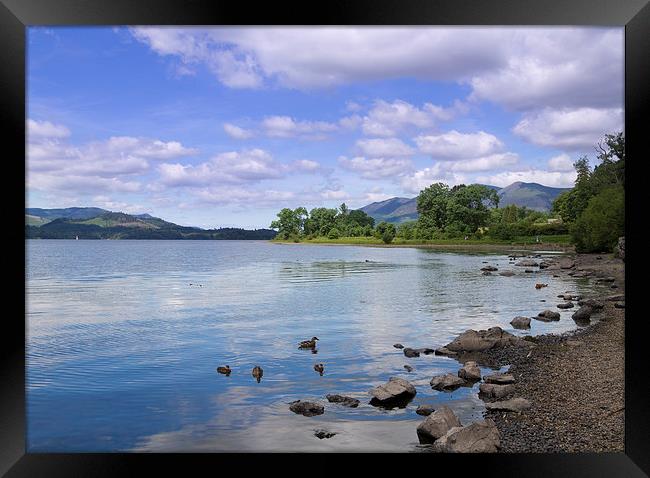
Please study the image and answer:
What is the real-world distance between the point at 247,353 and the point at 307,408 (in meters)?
4.51

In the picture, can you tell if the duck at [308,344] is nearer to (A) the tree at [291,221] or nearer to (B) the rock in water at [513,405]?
(B) the rock in water at [513,405]

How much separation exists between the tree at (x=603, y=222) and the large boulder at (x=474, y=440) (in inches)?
865

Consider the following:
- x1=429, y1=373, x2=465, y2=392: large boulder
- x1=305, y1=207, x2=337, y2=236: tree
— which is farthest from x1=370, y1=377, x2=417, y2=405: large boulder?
x1=305, y1=207, x2=337, y2=236: tree

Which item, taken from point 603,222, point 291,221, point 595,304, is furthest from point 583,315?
point 291,221

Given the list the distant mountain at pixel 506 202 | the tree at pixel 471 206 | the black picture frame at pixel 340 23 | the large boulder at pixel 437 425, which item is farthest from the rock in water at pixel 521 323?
the tree at pixel 471 206

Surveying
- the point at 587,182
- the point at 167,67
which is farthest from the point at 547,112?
the point at 167,67

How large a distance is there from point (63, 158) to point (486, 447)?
57840mm

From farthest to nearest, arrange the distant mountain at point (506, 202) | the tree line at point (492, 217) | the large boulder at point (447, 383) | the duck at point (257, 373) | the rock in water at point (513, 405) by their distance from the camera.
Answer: the distant mountain at point (506, 202) → the tree line at point (492, 217) → the duck at point (257, 373) → the large boulder at point (447, 383) → the rock in water at point (513, 405)

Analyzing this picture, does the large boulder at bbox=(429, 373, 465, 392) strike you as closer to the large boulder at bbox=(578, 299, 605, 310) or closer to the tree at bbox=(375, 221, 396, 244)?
the large boulder at bbox=(578, 299, 605, 310)

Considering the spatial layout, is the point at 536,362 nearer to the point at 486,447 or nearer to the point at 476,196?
the point at 486,447

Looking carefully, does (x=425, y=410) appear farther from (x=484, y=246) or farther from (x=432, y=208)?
(x=432, y=208)

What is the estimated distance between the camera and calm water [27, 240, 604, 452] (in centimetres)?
660

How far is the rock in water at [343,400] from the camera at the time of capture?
22.2ft

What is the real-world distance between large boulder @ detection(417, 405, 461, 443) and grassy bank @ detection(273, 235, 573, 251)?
30445 millimetres
